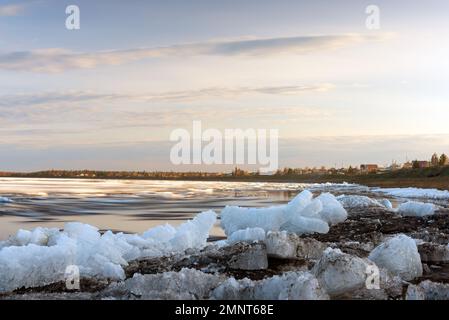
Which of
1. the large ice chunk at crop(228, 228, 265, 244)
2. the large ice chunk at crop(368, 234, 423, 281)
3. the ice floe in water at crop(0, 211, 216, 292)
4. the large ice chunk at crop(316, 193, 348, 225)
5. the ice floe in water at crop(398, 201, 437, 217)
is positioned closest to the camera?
the large ice chunk at crop(368, 234, 423, 281)

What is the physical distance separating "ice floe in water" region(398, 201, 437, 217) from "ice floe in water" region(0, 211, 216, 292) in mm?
5215

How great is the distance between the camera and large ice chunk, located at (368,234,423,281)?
634 centimetres

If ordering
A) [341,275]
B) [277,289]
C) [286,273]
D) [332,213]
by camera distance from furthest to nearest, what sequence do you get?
[332,213]
[286,273]
[341,275]
[277,289]

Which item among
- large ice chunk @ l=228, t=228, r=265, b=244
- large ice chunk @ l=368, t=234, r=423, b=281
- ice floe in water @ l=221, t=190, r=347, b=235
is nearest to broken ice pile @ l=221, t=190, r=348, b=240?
ice floe in water @ l=221, t=190, r=347, b=235

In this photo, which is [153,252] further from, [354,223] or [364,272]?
[354,223]

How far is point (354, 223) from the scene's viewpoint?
11.0 meters

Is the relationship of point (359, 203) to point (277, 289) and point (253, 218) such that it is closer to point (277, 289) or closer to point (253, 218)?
point (253, 218)

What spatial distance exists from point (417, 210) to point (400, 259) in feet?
21.6

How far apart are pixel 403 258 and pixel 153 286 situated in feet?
9.58

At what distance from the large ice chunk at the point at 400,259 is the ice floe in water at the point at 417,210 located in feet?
19.9

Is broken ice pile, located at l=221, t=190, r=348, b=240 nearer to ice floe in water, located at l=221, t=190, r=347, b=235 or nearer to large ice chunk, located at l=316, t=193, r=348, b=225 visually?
ice floe in water, located at l=221, t=190, r=347, b=235

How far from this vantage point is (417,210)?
12.5 metres

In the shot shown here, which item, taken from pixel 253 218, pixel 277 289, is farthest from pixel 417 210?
pixel 277 289
